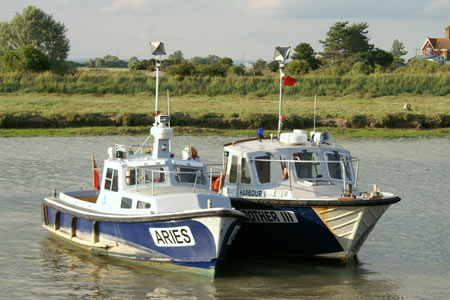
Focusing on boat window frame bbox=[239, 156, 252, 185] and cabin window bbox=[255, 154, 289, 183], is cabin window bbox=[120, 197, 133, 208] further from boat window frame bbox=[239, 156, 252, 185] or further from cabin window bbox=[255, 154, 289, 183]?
cabin window bbox=[255, 154, 289, 183]

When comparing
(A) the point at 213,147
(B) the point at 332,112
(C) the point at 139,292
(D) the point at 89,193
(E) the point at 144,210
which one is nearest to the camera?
(C) the point at 139,292

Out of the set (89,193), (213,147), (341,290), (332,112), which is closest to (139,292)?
(341,290)

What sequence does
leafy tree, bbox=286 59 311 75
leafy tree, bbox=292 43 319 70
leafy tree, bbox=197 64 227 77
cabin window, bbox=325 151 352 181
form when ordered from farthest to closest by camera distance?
leafy tree, bbox=292 43 319 70, leafy tree, bbox=286 59 311 75, leafy tree, bbox=197 64 227 77, cabin window, bbox=325 151 352 181

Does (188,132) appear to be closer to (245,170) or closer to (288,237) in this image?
(245,170)

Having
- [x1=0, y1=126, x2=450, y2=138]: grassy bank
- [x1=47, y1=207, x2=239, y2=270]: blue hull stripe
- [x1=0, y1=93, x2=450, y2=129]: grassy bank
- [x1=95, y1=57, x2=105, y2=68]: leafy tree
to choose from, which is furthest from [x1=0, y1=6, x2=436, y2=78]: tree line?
[x1=95, y1=57, x2=105, y2=68]: leafy tree

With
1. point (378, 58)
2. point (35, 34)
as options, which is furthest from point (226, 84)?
point (378, 58)

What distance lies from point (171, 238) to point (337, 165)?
522 cm

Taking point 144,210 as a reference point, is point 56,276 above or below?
below

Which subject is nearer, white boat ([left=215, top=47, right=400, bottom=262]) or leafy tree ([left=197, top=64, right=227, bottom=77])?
white boat ([left=215, top=47, right=400, bottom=262])

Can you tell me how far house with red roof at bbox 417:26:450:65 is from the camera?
12744 centimetres

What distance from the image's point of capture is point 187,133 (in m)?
46.2

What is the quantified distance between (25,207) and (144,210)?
8.96 metres

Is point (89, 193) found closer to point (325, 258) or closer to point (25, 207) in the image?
point (25, 207)

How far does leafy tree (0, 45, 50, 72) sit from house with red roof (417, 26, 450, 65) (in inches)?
2967
